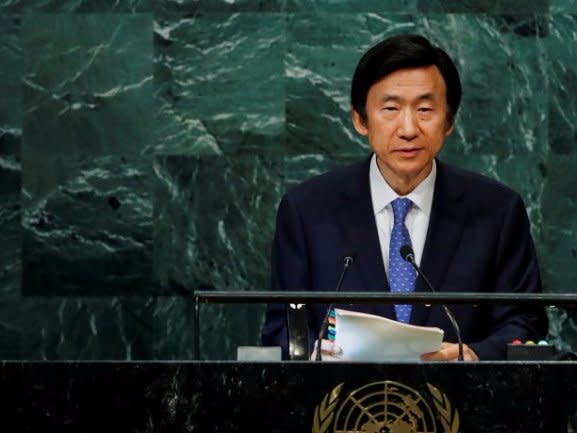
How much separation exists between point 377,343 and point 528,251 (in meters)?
1.12

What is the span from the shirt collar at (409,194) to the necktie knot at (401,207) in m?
0.01

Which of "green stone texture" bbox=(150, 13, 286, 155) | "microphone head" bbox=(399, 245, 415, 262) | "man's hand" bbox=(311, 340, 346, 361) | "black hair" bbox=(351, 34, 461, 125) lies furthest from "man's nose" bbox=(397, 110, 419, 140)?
"green stone texture" bbox=(150, 13, 286, 155)

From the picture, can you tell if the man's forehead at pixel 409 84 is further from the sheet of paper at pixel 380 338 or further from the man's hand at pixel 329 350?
the sheet of paper at pixel 380 338

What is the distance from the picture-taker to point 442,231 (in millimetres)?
4004

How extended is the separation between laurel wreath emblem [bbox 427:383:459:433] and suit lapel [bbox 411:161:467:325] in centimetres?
118

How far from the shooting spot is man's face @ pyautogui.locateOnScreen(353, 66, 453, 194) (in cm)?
399

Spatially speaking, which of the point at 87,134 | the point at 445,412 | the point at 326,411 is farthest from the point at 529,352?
the point at 87,134

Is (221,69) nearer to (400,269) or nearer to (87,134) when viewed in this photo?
(87,134)

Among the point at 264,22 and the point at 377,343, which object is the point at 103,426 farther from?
the point at 264,22

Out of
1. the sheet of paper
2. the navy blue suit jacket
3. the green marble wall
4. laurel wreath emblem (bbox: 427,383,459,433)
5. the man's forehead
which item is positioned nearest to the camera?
laurel wreath emblem (bbox: 427,383,459,433)

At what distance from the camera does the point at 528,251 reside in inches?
159

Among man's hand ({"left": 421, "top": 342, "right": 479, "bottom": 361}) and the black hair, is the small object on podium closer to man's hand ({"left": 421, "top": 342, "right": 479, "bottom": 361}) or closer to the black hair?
man's hand ({"left": 421, "top": 342, "right": 479, "bottom": 361})

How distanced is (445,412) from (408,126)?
146 cm

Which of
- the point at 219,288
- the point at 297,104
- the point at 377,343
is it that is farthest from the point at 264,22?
the point at 377,343
